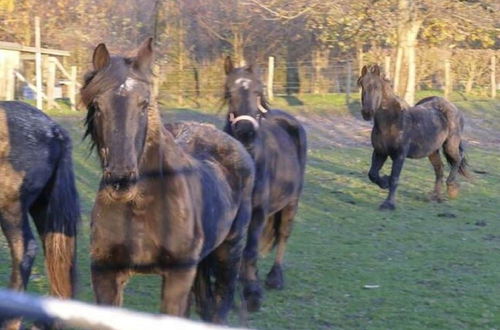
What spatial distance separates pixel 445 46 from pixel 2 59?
60.7 ft

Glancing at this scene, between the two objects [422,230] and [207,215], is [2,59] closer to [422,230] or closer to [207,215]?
[422,230]

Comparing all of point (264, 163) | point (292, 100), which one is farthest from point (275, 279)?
point (292, 100)

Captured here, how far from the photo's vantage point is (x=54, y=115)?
20047 mm

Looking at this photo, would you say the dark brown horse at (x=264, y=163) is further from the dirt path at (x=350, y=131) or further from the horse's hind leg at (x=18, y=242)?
the dirt path at (x=350, y=131)

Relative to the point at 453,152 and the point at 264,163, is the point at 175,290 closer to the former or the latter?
the point at 264,163

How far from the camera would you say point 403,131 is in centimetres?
1233

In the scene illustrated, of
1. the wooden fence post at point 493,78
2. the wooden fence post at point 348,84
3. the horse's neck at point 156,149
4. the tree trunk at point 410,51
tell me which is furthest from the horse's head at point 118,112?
the wooden fence post at point 493,78

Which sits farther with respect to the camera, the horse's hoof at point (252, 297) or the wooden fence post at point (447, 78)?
the wooden fence post at point (447, 78)

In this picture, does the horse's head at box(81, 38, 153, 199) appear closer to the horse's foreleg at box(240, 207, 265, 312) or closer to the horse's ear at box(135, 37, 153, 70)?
the horse's ear at box(135, 37, 153, 70)

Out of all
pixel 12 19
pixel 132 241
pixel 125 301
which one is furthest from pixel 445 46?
pixel 132 241

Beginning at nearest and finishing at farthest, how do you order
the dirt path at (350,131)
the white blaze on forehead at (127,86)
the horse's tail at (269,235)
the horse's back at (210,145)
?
the white blaze on forehead at (127,86) < the horse's back at (210,145) < the horse's tail at (269,235) < the dirt path at (350,131)

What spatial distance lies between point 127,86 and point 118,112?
151 mm

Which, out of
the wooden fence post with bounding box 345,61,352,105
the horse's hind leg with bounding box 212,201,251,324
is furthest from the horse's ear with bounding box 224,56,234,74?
the wooden fence post with bounding box 345,61,352,105

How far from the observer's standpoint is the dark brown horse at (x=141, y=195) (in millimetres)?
3423
